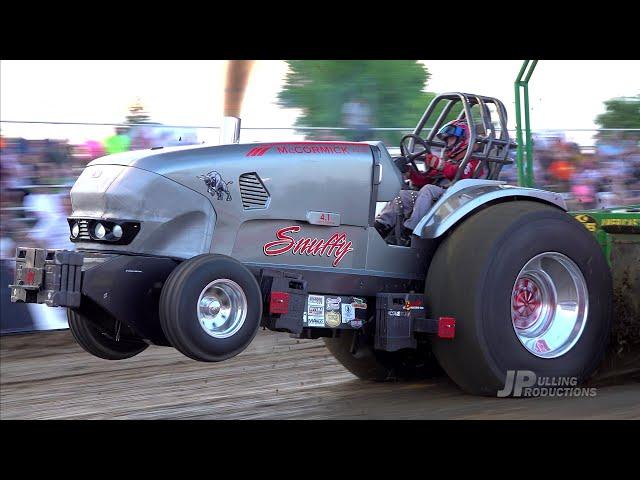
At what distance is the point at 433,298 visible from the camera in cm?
611

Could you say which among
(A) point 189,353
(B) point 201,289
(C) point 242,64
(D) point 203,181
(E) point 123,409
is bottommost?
(E) point 123,409

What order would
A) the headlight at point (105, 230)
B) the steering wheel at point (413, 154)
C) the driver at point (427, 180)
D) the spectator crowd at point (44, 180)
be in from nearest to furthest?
1. the headlight at point (105, 230)
2. the driver at point (427, 180)
3. the steering wheel at point (413, 154)
4. the spectator crowd at point (44, 180)

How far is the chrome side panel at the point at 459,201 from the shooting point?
6211 mm

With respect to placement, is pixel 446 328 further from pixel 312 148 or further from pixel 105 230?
pixel 105 230

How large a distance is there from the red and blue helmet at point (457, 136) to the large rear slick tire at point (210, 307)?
2.03m

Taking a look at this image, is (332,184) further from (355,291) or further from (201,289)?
(201,289)

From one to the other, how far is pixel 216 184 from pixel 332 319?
1083 mm

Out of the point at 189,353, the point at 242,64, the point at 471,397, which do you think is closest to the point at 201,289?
the point at 189,353

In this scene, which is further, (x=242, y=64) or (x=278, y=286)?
(x=242, y=64)

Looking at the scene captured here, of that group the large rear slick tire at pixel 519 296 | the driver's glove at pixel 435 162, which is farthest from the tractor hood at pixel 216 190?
the driver's glove at pixel 435 162

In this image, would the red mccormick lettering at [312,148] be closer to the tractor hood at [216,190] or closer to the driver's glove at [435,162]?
the tractor hood at [216,190]

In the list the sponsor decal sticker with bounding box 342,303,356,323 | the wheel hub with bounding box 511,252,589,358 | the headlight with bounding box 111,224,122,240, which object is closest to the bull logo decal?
the headlight with bounding box 111,224,122,240

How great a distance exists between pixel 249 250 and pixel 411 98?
1195 centimetres

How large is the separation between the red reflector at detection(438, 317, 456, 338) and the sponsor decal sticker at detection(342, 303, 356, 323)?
0.52m
